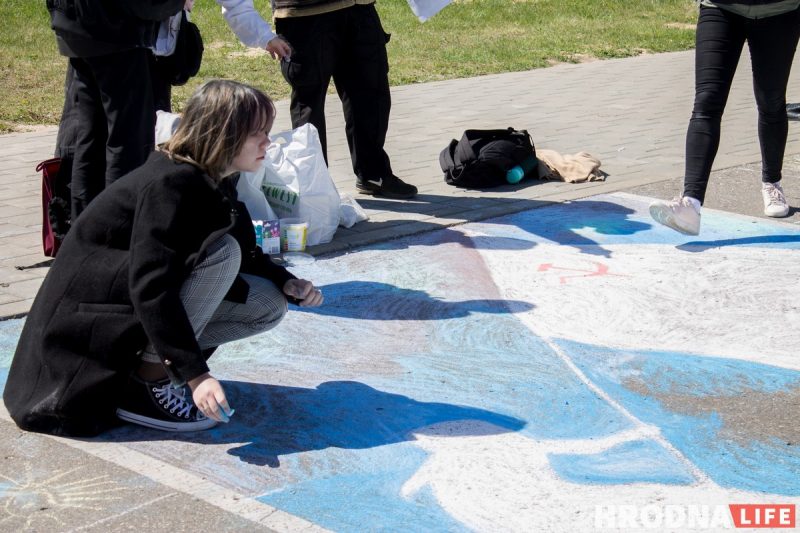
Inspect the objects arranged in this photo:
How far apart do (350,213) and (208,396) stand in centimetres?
283

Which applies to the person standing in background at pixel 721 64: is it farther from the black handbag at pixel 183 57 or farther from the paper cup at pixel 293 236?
the black handbag at pixel 183 57

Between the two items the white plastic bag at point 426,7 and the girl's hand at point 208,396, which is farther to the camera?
the white plastic bag at point 426,7

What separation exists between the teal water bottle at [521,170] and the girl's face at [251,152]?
3.59 m

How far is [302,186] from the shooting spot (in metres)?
5.45

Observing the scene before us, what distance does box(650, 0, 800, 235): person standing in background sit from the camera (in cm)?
531

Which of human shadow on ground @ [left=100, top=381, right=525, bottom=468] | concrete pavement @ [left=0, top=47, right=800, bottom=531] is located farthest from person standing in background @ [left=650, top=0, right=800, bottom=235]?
human shadow on ground @ [left=100, top=381, right=525, bottom=468]

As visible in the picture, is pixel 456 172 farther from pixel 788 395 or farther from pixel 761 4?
pixel 788 395

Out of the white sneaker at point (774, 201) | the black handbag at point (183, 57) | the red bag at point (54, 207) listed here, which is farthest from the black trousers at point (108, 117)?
the white sneaker at point (774, 201)

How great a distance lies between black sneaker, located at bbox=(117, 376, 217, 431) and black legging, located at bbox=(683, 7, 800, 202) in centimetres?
299

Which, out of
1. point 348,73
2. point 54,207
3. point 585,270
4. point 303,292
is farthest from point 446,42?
point 303,292

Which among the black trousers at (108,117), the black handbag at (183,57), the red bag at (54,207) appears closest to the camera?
the black trousers at (108,117)

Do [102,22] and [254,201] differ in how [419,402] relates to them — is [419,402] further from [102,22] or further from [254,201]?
[102,22]

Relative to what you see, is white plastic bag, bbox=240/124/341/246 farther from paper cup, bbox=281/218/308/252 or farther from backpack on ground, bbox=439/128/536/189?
backpack on ground, bbox=439/128/536/189

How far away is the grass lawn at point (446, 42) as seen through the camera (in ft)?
34.2
